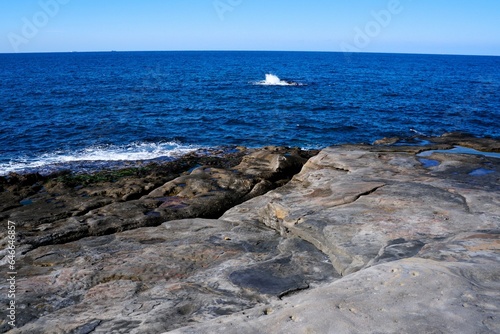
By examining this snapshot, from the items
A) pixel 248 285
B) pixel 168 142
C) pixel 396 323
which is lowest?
pixel 168 142

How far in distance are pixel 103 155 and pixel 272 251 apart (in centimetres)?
2171

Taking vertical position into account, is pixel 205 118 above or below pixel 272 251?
below

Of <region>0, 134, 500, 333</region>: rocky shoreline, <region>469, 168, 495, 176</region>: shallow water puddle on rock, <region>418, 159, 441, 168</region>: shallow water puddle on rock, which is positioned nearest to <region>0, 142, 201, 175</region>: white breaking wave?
<region>0, 134, 500, 333</region>: rocky shoreline

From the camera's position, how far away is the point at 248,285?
10.3 m

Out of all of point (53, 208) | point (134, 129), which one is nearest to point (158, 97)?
point (134, 129)

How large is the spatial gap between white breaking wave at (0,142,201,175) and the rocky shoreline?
730 centimetres

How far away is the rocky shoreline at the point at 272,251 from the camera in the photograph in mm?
7773

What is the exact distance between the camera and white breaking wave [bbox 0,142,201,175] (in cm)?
2805

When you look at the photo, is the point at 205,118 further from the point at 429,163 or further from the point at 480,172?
the point at 480,172

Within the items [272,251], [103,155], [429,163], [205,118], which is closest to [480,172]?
[429,163]

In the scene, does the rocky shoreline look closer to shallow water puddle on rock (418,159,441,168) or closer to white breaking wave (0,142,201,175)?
shallow water puddle on rock (418,159,441,168)

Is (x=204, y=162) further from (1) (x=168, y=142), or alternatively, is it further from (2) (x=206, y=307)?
(2) (x=206, y=307)

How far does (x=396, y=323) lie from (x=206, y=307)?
416 cm

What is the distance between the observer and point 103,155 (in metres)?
31.0
